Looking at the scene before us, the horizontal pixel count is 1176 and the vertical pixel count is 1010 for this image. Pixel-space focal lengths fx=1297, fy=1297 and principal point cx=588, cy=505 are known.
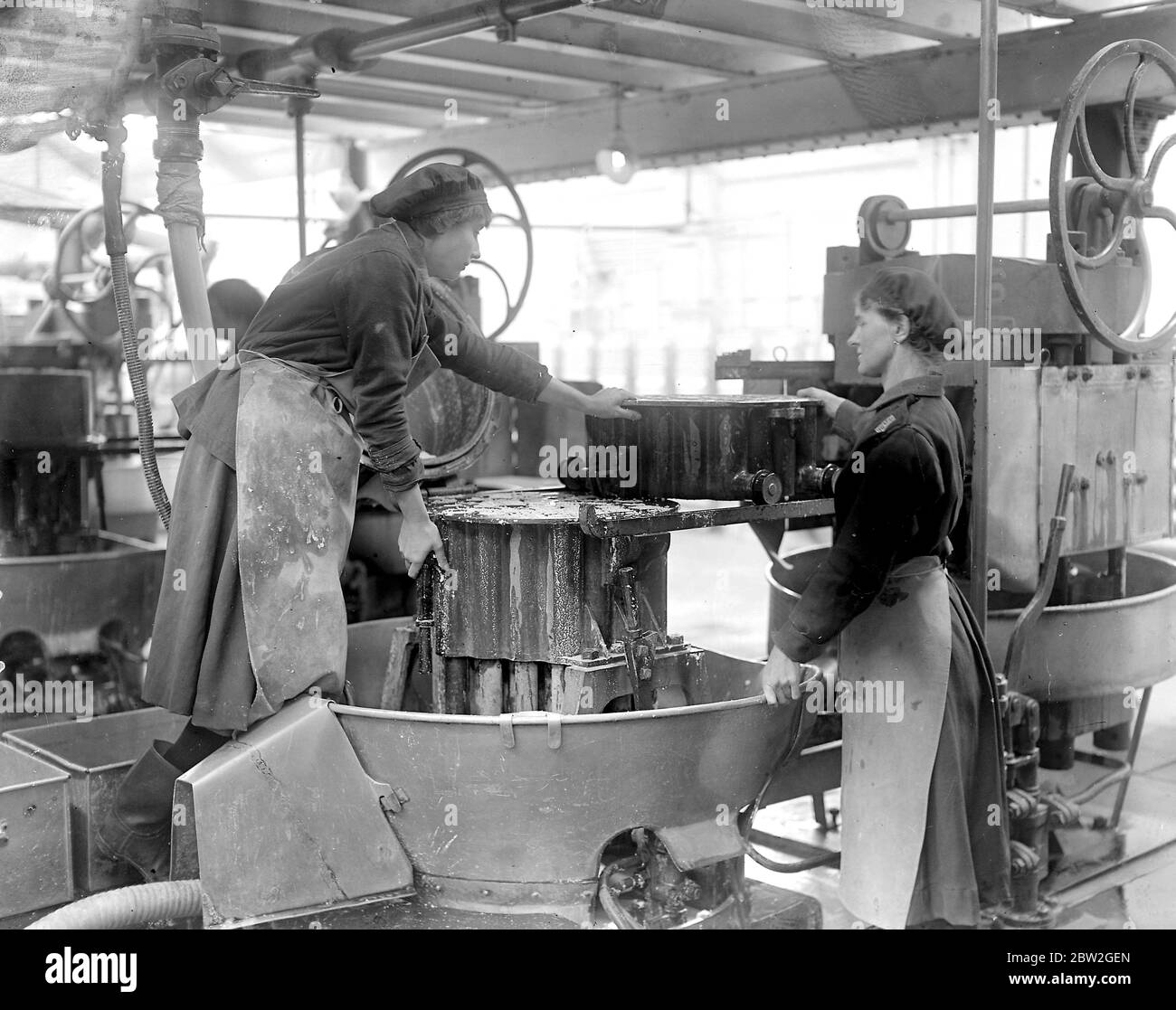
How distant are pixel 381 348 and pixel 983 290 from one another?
4.09ft

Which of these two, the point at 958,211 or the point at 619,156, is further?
the point at 619,156

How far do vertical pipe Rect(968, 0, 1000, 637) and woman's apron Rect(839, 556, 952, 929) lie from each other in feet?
0.71

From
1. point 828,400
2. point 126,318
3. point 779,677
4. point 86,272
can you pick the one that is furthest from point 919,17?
point 86,272

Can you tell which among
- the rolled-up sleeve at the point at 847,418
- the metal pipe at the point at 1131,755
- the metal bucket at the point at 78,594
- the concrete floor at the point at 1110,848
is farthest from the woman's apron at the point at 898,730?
the metal bucket at the point at 78,594

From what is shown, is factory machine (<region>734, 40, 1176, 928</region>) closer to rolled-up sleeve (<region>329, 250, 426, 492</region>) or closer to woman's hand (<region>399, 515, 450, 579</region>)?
woman's hand (<region>399, 515, 450, 579</region>)

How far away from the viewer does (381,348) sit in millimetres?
2434

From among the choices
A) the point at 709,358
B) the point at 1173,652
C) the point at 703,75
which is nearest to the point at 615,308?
the point at 709,358

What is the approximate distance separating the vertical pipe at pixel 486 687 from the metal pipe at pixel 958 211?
1.46m

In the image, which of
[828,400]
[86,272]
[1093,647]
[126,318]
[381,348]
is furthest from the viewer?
[86,272]

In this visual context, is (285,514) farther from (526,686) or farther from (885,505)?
(885,505)

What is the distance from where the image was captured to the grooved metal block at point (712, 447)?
2.63 meters

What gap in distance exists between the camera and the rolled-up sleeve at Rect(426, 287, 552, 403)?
288 cm

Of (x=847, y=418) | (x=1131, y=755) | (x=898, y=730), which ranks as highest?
(x=847, y=418)

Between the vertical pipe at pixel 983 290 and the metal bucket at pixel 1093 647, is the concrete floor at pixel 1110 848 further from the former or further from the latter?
the vertical pipe at pixel 983 290
